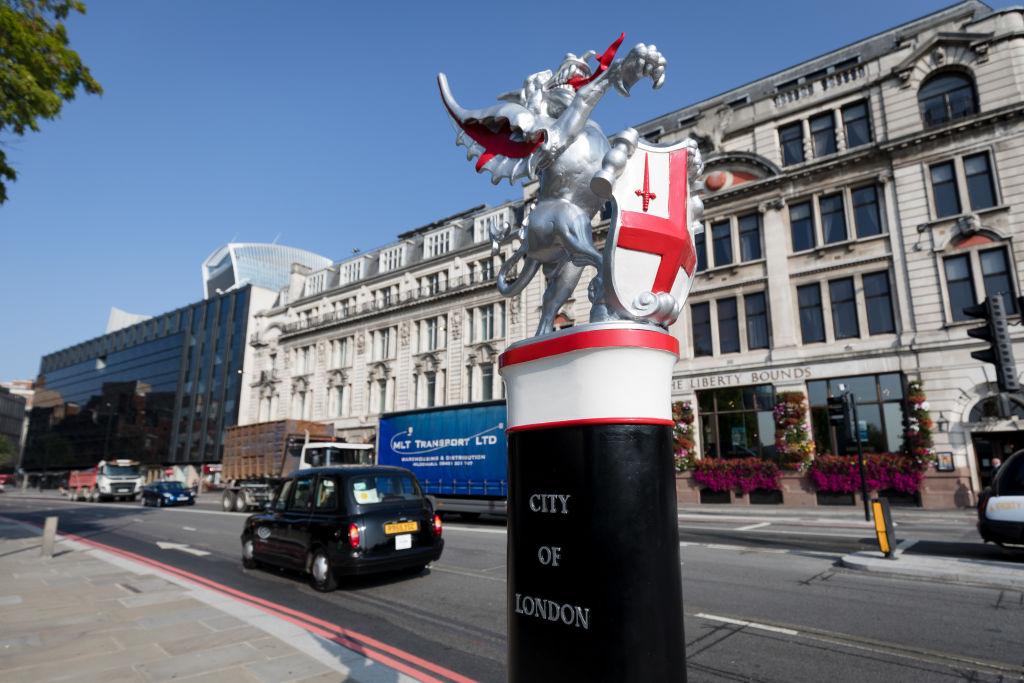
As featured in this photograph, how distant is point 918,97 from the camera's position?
22516mm

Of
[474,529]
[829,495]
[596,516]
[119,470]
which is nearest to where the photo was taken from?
[596,516]

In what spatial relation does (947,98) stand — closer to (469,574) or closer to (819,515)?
(819,515)

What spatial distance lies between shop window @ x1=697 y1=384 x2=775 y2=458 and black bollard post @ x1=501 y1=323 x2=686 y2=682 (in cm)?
2376

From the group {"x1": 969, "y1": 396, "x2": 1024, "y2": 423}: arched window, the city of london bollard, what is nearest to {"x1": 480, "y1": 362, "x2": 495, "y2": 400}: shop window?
{"x1": 969, "y1": 396, "x2": 1024, "y2": 423}: arched window

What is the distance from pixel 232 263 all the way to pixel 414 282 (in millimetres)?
69752

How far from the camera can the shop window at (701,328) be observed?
26.3 metres

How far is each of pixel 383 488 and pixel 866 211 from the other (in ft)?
74.9

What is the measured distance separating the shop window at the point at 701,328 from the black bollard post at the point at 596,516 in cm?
2523

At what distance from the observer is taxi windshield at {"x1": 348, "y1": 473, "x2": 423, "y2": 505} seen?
348 inches

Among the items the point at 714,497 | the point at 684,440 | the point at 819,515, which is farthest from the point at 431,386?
the point at 819,515

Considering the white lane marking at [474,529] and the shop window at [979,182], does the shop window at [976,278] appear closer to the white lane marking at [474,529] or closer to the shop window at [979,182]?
the shop window at [979,182]

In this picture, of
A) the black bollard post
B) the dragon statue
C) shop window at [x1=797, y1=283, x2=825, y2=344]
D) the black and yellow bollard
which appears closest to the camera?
the black bollard post

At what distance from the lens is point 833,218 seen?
2392cm

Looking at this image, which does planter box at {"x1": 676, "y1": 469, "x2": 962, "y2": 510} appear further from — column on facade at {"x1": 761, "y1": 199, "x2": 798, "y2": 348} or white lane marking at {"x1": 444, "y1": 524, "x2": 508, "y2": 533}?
white lane marking at {"x1": 444, "y1": 524, "x2": 508, "y2": 533}
